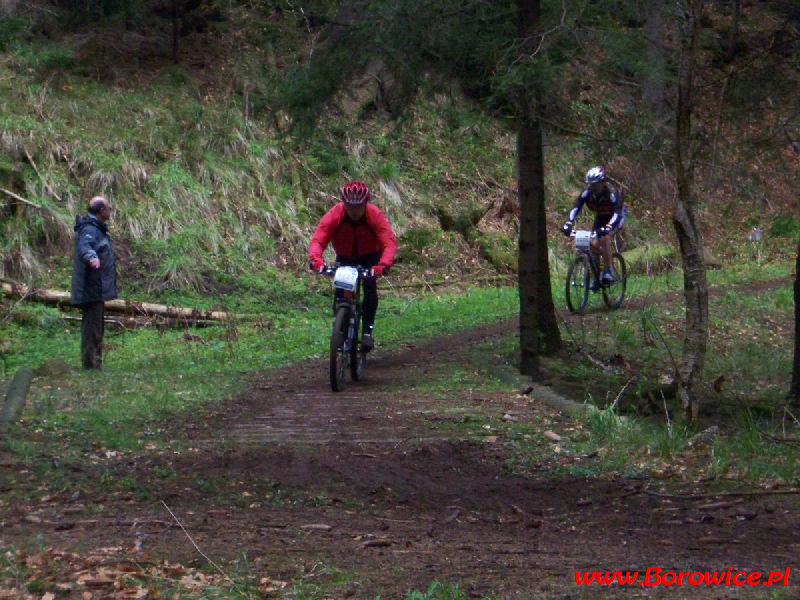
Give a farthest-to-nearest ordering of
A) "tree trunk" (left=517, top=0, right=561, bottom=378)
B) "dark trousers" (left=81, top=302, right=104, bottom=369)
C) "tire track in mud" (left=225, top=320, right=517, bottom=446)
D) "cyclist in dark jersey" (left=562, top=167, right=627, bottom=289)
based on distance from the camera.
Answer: "cyclist in dark jersey" (left=562, top=167, right=627, bottom=289), "dark trousers" (left=81, top=302, right=104, bottom=369), "tree trunk" (left=517, top=0, right=561, bottom=378), "tire track in mud" (left=225, top=320, right=517, bottom=446)

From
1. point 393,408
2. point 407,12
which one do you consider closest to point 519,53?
point 407,12

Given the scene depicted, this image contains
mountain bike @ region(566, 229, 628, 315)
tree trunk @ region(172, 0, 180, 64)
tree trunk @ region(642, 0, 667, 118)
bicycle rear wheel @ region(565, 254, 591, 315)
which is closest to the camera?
tree trunk @ region(642, 0, 667, 118)

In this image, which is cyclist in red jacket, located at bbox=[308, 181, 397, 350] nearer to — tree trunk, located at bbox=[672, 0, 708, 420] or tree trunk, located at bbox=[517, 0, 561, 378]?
tree trunk, located at bbox=[517, 0, 561, 378]

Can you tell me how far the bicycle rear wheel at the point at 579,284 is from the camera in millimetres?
16094

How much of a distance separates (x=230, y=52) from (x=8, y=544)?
69.4 feet

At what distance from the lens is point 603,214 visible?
1588 cm

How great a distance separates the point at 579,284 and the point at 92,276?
24.6ft

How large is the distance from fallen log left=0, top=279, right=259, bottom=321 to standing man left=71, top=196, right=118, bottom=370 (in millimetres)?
3974

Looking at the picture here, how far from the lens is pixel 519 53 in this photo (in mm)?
10062

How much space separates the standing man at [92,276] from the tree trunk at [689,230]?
6918mm

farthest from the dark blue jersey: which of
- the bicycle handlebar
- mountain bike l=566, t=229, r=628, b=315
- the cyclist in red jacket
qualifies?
the bicycle handlebar

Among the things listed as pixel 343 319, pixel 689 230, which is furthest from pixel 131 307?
pixel 689 230

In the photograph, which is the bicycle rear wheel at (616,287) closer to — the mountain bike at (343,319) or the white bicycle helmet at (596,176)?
the white bicycle helmet at (596,176)

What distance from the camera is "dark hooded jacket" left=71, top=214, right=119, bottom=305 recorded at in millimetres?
12289
